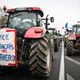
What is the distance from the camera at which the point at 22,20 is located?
1041 cm

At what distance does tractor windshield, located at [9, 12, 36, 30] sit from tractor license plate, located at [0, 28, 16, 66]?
4.66 ft

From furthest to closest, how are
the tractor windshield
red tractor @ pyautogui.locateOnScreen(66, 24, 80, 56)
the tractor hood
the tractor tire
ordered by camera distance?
red tractor @ pyautogui.locateOnScreen(66, 24, 80, 56) < the tractor windshield < the tractor hood < the tractor tire

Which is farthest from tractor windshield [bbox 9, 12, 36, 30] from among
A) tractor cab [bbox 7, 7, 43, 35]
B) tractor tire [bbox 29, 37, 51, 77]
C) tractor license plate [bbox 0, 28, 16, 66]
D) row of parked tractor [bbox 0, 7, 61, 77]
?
tractor tire [bbox 29, 37, 51, 77]

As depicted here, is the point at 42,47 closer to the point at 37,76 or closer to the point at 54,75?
the point at 37,76

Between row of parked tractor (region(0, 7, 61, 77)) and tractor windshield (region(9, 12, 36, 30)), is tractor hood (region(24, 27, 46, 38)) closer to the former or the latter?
row of parked tractor (region(0, 7, 61, 77))

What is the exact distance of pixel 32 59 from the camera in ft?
28.2

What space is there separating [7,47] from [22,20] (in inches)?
76.3

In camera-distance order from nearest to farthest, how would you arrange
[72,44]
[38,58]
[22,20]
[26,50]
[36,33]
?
[38,58]
[36,33]
[26,50]
[22,20]
[72,44]

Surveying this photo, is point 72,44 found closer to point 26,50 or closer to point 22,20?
point 22,20

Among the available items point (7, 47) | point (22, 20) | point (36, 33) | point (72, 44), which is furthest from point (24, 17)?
point (72, 44)

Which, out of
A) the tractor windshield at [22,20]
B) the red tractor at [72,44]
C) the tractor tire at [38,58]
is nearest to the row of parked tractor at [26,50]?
the tractor tire at [38,58]

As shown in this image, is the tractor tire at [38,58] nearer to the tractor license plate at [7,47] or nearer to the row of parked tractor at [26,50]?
the row of parked tractor at [26,50]

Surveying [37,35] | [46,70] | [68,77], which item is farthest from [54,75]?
[37,35]

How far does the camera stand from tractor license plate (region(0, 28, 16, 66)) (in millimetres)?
8648
